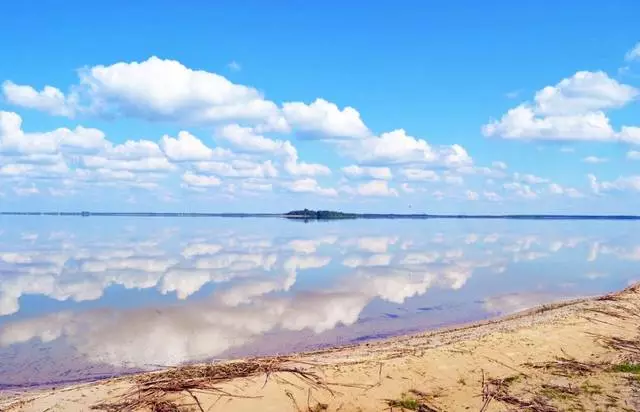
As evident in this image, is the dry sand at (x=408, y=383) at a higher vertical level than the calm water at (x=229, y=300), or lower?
higher

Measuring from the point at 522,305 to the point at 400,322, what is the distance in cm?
679

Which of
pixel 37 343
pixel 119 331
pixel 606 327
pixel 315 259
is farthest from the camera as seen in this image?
pixel 315 259

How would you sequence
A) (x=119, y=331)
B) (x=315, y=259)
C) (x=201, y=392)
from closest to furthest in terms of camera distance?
1. (x=201, y=392)
2. (x=119, y=331)
3. (x=315, y=259)

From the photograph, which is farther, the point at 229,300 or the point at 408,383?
the point at 229,300

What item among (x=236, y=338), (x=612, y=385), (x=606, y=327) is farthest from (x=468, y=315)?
(x=612, y=385)

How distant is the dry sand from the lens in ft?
28.1

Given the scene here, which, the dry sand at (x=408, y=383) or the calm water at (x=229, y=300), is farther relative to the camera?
the calm water at (x=229, y=300)

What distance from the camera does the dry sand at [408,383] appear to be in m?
8.58

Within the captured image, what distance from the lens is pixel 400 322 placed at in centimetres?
1889

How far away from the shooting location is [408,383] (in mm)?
9438

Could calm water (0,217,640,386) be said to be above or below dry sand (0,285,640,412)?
below

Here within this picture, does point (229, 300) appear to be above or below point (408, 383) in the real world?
below

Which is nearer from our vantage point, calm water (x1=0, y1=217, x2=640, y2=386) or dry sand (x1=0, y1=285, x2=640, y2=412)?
dry sand (x1=0, y1=285, x2=640, y2=412)

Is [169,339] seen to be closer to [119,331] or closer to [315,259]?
[119,331]
